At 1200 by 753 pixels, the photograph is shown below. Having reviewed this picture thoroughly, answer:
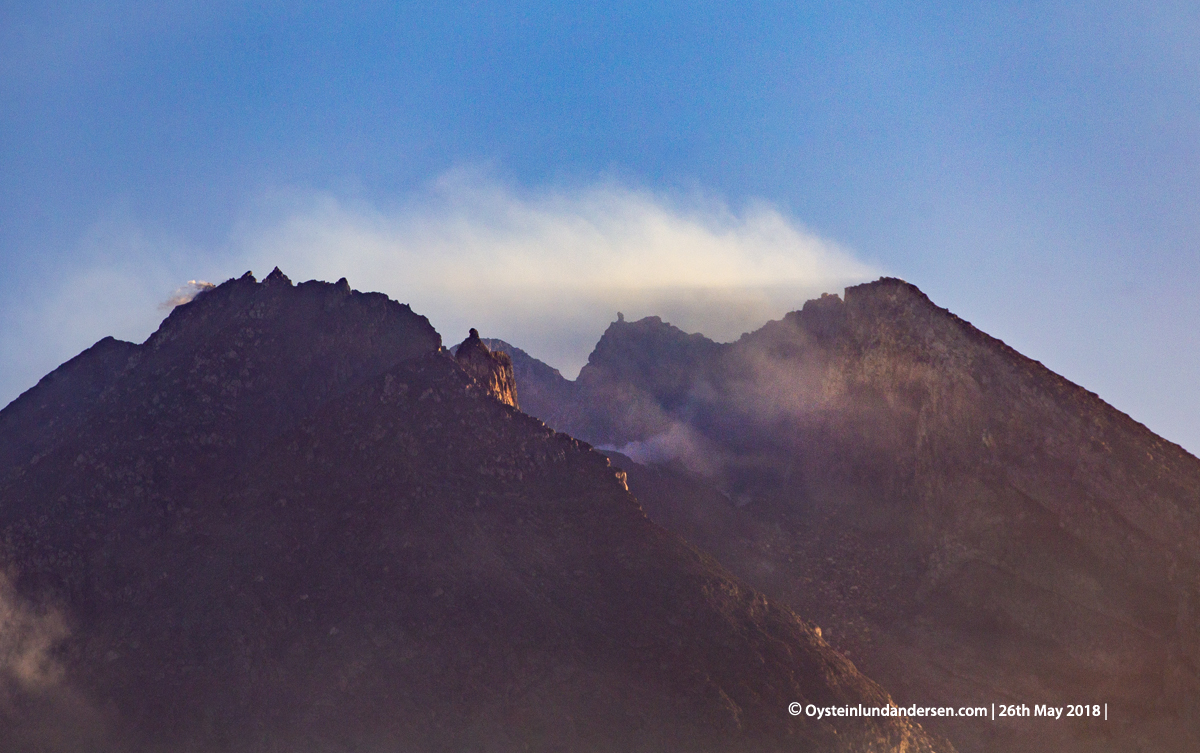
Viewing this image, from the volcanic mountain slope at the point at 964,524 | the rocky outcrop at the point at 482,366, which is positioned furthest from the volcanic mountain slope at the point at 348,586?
the volcanic mountain slope at the point at 964,524

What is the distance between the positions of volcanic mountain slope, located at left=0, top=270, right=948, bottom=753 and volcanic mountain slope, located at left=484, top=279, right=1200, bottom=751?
15.1 meters

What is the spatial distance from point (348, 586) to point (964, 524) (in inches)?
1808

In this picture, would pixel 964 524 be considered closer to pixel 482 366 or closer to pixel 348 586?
pixel 482 366

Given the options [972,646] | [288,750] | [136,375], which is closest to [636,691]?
[288,750]

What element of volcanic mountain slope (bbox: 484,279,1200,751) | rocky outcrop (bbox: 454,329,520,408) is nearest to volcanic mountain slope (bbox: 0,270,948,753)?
rocky outcrop (bbox: 454,329,520,408)

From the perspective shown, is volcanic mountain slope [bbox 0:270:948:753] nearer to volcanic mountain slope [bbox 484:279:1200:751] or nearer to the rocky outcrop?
the rocky outcrop

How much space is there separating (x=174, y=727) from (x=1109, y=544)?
186 feet

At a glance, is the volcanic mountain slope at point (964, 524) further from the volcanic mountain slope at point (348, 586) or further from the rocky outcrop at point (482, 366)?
the rocky outcrop at point (482, 366)

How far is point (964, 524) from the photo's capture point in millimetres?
73312

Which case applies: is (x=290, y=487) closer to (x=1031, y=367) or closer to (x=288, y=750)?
(x=288, y=750)

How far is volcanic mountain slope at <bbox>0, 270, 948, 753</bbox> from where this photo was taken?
143ft

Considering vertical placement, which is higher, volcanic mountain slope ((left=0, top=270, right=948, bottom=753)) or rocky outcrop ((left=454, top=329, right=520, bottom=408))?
rocky outcrop ((left=454, top=329, right=520, bottom=408))

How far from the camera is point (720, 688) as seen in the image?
149 ft

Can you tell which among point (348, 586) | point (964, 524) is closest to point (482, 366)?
point (348, 586)
